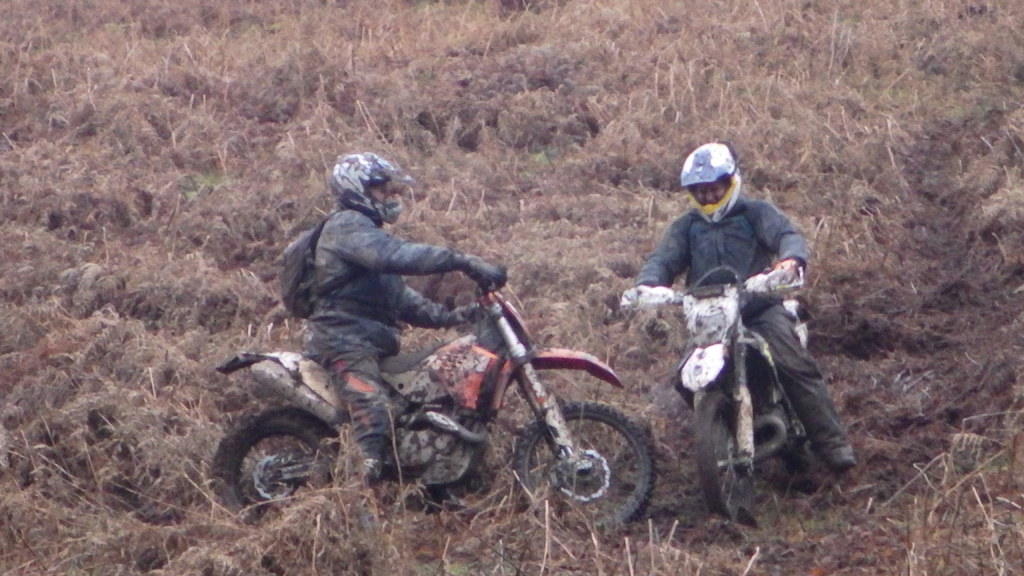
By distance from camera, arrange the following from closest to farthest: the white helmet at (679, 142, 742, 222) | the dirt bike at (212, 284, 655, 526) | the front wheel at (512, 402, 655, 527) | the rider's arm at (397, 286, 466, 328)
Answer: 1. the front wheel at (512, 402, 655, 527)
2. the dirt bike at (212, 284, 655, 526)
3. the white helmet at (679, 142, 742, 222)
4. the rider's arm at (397, 286, 466, 328)

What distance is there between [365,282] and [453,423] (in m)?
0.81

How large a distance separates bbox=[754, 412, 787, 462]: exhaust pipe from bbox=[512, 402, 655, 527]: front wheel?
515 millimetres

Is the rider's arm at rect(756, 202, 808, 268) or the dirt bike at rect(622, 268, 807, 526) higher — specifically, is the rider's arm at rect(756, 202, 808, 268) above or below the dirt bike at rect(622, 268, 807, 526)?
above

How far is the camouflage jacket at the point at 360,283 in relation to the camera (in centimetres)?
683

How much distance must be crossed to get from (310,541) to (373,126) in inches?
271

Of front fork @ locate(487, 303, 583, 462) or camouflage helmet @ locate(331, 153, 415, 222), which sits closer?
front fork @ locate(487, 303, 583, 462)

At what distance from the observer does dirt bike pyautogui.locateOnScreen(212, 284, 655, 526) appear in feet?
22.7

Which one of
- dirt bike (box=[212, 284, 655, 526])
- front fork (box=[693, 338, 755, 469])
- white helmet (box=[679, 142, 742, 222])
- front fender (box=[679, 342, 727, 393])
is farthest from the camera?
white helmet (box=[679, 142, 742, 222])

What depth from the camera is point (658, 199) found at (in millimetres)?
11039

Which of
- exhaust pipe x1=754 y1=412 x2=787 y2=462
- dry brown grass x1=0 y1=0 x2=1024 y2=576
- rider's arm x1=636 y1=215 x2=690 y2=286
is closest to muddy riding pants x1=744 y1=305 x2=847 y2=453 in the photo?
exhaust pipe x1=754 y1=412 x2=787 y2=462

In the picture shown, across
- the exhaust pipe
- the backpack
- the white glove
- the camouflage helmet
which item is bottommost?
the exhaust pipe

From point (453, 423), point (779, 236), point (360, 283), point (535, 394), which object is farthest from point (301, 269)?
point (779, 236)

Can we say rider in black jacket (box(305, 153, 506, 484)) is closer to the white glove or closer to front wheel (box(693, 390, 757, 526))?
the white glove

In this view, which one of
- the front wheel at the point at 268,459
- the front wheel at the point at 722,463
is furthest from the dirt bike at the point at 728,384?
the front wheel at the point at 268,459
